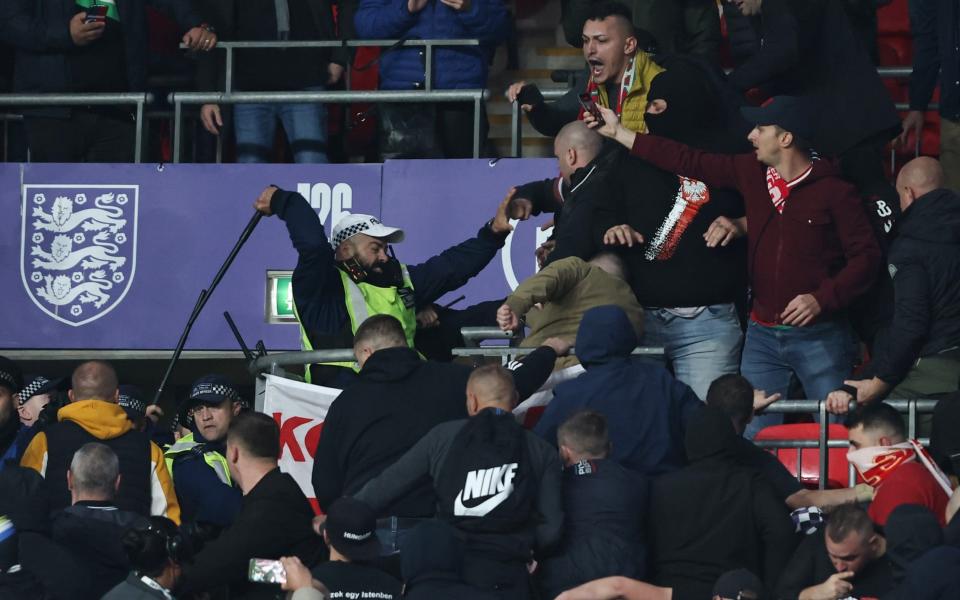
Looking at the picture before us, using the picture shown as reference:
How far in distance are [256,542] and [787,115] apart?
4106mm

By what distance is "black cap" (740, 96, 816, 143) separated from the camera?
10.3 m

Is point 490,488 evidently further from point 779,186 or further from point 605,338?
point 779,186

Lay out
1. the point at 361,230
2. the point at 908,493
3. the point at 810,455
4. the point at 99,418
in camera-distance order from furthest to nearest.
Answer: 1. the point at 361,230
2. the point at 810,455
3. the point at 99,418
4. the point at 908,493

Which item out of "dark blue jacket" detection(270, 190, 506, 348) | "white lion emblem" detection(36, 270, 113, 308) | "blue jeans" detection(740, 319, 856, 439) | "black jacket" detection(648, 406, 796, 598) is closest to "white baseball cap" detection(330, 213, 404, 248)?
"dark blue jacket" detection(270, 190, 506, 348)

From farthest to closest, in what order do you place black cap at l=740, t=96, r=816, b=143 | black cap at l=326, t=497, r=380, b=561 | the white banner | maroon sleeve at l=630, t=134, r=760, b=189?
black cap at l=740, t=96, r=816, b=143 < maroon sleeve at l=630, t=134, r=760, b=189 < the white banner < black cap at l=326, t=497, r=380, b=561

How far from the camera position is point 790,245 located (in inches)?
394

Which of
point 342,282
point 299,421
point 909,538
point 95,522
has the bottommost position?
point 95,522

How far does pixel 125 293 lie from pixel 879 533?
676 cm

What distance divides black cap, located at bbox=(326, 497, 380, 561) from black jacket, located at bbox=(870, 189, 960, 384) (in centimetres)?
313

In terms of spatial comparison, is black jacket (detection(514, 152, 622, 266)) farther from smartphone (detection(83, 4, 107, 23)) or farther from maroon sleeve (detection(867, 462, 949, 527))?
smartphone (detection(83, 4, 107, 23))

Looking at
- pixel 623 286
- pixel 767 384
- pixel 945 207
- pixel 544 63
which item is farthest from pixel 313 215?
pixel 544 63

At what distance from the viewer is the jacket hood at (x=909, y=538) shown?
23.2 ft

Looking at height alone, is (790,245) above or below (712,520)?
above

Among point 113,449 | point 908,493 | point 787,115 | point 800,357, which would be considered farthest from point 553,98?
point 908,493
